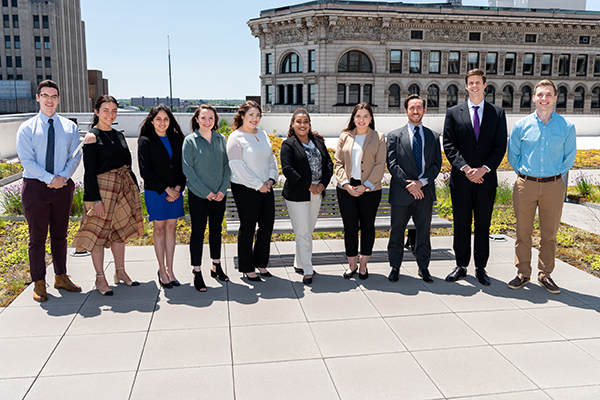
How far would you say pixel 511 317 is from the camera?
17.6 ft

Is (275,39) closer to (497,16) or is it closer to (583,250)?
(497,16)

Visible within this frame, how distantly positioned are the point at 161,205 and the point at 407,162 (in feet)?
10.5

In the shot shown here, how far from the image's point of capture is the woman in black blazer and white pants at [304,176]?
6.23 meters

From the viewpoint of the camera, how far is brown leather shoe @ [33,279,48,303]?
568 centimetres

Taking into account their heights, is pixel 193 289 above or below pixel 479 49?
below

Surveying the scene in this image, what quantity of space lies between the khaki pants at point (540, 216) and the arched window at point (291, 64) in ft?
162

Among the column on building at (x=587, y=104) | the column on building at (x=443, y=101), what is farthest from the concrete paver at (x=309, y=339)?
the column on building at (x=587, y=104)

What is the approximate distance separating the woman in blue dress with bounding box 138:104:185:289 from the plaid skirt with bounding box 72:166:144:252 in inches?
10.2

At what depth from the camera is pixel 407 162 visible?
630cm

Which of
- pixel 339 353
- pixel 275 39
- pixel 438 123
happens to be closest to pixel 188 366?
pixel 339 353

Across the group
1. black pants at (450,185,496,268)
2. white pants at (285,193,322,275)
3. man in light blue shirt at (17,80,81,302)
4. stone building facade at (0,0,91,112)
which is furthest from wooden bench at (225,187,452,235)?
stone building facade at (0,0,91,112)

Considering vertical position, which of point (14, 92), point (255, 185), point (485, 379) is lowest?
point (485, 379)

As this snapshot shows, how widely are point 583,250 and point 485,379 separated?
4.89 metres

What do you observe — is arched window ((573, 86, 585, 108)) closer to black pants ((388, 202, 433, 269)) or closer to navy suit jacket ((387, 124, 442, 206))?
navy suit jacket ((387, 124, 442, 206))
